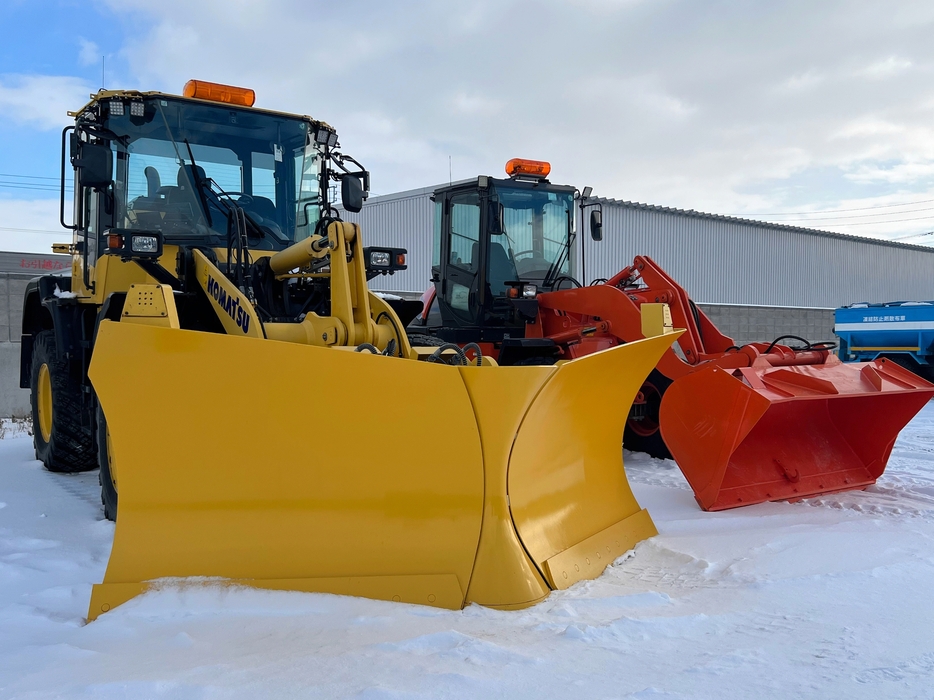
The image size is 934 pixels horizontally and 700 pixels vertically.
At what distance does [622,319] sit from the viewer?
5.65 meters

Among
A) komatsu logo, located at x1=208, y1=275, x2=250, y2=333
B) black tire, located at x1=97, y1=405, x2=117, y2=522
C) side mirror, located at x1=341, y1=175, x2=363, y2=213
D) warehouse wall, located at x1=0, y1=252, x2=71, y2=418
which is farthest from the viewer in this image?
warehouse wall, located at x1=0, y1=252, x2=71, y2=418

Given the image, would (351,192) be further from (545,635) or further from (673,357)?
(545,635)

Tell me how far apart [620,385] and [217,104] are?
125 inches

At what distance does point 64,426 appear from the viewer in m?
5.30

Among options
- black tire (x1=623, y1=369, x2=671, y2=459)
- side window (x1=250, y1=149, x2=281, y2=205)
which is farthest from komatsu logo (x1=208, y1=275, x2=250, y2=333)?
black tire (x1=623, y1=369, x2=671, y2=459)

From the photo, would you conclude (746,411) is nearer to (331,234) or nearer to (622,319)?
(622,319)

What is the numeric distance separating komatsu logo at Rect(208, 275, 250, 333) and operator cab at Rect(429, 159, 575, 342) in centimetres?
300

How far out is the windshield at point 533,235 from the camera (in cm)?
676

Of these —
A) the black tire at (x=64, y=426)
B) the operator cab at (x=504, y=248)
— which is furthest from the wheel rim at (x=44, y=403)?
the operator cab at (x=504, y=248)

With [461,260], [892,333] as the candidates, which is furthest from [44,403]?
[892,333]

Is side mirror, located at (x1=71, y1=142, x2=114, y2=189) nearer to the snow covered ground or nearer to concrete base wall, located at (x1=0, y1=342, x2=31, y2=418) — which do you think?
the snow covered ground

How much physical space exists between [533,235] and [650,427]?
6.71 ft

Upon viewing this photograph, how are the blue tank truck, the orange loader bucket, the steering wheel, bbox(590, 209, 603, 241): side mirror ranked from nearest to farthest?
the orange loader bucket < the steering wheel < bbox(590, 209, 603, 241): side mirror < the blue tank truck

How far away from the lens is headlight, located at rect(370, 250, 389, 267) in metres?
4.30
